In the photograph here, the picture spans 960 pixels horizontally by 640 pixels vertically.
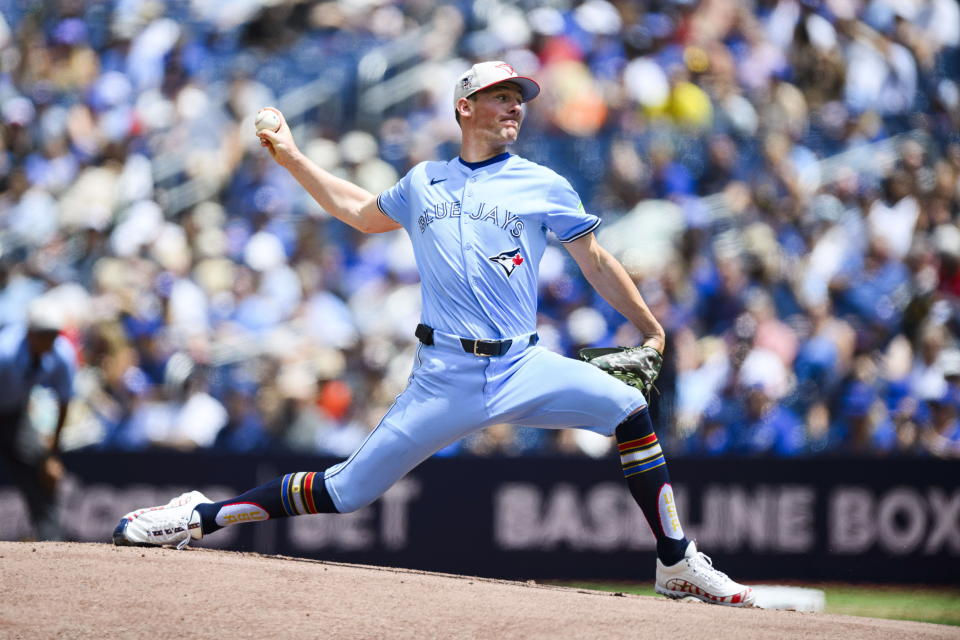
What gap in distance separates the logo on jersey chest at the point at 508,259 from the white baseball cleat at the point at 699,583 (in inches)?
56.0

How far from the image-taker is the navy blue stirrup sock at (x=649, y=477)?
534 cm

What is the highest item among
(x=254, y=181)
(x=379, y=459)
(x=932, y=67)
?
(x=932, y=67)

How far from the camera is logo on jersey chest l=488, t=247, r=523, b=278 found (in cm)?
517

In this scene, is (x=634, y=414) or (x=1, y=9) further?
(x=1, y=9)

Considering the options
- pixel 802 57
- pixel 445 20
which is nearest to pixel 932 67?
pixel 802 57

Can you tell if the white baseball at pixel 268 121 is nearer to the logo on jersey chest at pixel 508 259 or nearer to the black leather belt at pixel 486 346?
the logo on jersey chest at pixel 508 259

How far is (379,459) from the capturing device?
5191 millimetres

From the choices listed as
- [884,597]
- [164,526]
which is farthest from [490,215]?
[884,597]

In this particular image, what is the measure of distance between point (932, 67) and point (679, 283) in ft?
14.2

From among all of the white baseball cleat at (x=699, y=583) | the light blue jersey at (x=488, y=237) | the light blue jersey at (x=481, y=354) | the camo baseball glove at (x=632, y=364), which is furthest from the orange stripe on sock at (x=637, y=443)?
the light blue jersey at (x=488, y=237)

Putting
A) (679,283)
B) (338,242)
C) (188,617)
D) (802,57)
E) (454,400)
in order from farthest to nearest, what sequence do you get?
(802,57) → (338,242) → (679,283) → (454,400) → (188,617)

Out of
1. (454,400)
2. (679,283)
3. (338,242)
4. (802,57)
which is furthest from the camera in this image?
(802,57)

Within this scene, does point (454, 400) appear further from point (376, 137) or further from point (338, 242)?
point (376, 137)

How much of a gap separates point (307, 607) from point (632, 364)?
176 centimetres
